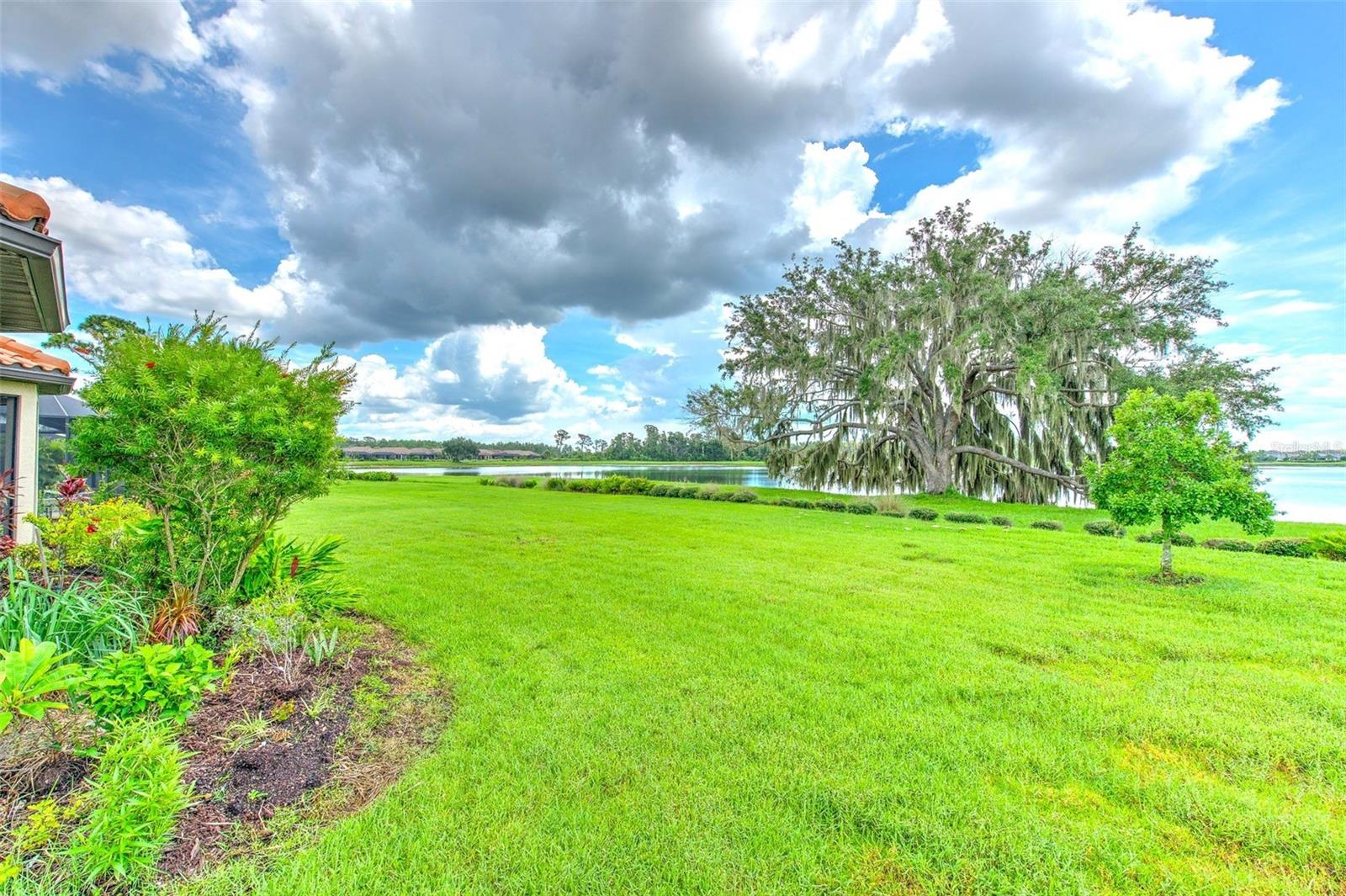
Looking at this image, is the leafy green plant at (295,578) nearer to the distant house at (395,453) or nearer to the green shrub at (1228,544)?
the green shrub at (1228,544)

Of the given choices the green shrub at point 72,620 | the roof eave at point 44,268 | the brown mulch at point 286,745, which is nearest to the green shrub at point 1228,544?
the brown mulch at point 286,745

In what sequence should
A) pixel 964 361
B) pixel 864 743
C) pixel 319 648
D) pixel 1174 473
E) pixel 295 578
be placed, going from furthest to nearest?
pixel 964 361 → pixel 1174 473 → pixel 295 578 → pixel 319 648 → pixel 864 743

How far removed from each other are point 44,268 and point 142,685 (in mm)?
2917

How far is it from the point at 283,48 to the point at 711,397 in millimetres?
13035

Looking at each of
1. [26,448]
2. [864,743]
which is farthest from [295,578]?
[864,743]

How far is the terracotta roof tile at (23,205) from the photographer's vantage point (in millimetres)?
2412

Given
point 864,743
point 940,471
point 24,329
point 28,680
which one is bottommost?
point 864,743

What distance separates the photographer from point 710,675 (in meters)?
3.05

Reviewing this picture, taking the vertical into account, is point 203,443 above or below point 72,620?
above

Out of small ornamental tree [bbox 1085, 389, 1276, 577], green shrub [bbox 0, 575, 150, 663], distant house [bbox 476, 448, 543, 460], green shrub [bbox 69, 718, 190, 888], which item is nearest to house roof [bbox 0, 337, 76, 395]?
green shrub [bbox 0, 575, 150, 663]

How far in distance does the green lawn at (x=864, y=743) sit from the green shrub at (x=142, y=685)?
0.83 meters

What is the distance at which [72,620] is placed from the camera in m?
2.55

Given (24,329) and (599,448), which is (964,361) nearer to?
(24,329)

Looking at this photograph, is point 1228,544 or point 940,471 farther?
point 940,471
